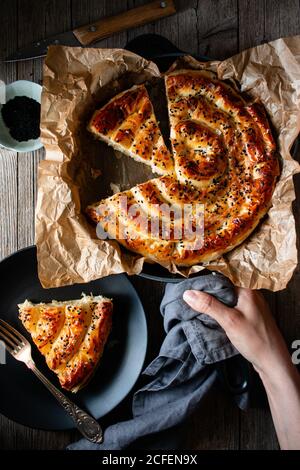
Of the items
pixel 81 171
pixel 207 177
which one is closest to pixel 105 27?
pixel 81 171

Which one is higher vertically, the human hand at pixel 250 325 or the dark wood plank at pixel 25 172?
the dark wood plank at pixel 25 172

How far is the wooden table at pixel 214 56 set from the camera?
3.14m

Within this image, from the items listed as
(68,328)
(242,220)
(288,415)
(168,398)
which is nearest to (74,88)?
(242,220)

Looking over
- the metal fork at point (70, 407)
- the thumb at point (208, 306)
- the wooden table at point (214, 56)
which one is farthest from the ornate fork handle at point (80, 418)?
the thumb at point (208, 306)

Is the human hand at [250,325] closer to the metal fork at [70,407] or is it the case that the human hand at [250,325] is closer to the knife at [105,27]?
the metal fork at [70,407]

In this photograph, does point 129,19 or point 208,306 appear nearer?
point 208,306

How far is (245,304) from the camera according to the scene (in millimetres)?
2934

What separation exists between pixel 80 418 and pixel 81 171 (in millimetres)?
1415

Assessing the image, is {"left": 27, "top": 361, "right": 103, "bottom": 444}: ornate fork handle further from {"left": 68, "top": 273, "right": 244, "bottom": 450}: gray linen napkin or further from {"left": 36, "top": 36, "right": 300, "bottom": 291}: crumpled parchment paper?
{"left": 36, "top": 36, "right": 300, "bottom": 291}: crumpled parchment paper

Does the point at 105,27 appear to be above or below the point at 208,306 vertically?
above

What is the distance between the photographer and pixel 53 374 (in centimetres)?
307

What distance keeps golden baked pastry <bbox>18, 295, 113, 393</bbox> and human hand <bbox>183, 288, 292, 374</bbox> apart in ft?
1.74

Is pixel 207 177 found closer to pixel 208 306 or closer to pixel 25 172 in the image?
pixel 208 306

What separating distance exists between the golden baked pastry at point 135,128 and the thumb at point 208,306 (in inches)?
28.0
